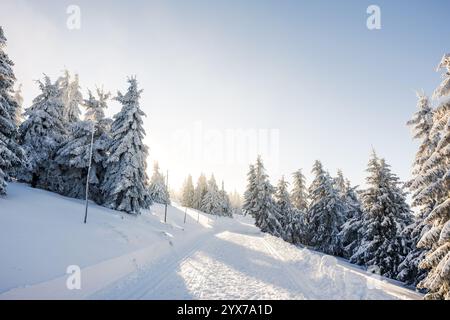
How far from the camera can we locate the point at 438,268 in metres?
9.23

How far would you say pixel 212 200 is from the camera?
257 ft

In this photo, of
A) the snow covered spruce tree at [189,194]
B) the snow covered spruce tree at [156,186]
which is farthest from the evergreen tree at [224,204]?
the snow covered spruce tree at [156,186]

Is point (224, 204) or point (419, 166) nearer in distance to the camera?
point (419, 166)

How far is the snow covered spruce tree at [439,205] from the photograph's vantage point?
358 inches

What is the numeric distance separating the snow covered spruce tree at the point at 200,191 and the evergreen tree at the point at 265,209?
41.2 meters

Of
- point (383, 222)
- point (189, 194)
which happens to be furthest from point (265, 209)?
point (189, 194)

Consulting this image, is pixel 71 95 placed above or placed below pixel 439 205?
above

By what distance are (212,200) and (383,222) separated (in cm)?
5929

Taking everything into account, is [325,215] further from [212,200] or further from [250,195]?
[212,200]

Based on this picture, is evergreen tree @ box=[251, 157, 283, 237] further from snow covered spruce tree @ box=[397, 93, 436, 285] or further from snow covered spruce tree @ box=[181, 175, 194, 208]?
snow covered spruce tree @ box=[181, 175, 194, 208]

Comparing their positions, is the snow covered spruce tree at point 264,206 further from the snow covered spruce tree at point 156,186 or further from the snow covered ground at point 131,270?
the snow covered spruce tree at point 156,186

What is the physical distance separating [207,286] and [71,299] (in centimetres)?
415

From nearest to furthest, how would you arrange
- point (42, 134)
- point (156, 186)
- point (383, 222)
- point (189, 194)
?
point (383, 222) → point (42, 134) → point (156, 186) → point (189, 194)
